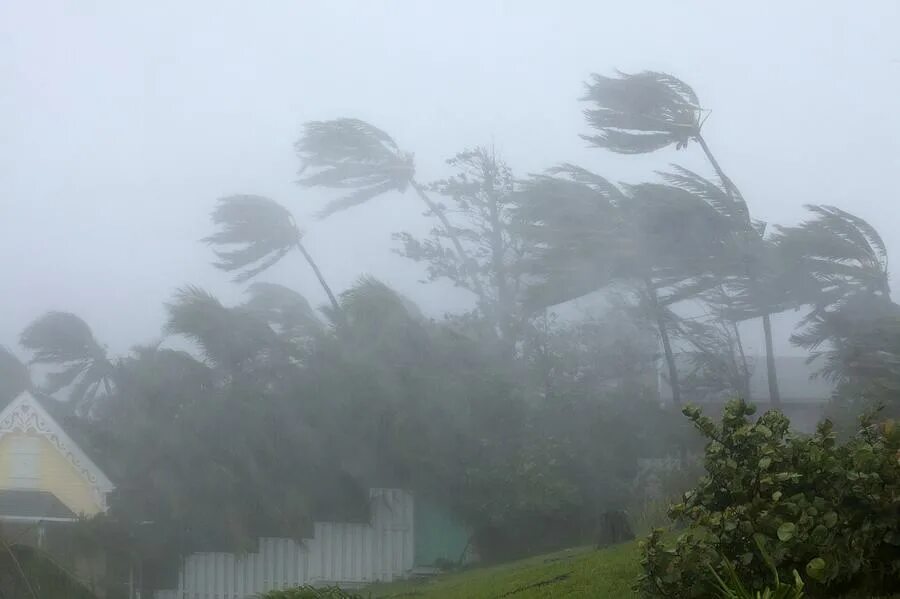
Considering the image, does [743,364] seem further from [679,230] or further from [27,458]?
[27,458]

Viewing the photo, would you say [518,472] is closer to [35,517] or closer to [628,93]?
[628,93]

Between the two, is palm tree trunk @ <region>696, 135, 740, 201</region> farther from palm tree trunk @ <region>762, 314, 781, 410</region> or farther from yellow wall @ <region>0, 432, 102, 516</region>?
yellow wall @ <region>0, 432, 102, 516</region>

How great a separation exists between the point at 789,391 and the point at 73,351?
43.3 ft

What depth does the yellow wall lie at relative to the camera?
18375 mm

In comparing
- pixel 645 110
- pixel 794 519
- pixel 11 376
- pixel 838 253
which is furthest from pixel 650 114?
pixel 11 376

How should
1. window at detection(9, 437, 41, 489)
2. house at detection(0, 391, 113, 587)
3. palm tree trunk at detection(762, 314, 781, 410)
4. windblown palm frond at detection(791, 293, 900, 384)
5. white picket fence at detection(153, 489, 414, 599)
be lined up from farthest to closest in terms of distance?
1. window at detection(9, 437, 41, 489)
2. house at detection(0, 391, 113, 587)
3. white picket fence at detection(153, 489, 414, 599)
4. palm tree trunk at detection(762, 314, 781, 410)
5. windblown palm frond at detection(791, 293, 900, 384)

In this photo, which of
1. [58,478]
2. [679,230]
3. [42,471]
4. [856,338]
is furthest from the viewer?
[42,471]

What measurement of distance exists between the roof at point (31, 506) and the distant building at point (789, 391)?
1075 centimetres

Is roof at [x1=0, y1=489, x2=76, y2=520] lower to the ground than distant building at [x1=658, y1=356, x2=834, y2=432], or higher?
lower

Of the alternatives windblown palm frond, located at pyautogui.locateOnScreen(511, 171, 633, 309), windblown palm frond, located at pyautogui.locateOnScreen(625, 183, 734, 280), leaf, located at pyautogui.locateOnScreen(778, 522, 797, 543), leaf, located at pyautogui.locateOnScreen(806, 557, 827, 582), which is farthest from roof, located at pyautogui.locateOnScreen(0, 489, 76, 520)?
leaf, located at pyautogui.locateOnScreen(806, 557, 827, 582)

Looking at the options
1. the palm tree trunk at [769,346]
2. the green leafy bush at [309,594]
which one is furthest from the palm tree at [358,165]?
the green leafy bush at [309,594]

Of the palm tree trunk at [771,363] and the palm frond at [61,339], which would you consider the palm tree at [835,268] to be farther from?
the palm frond at [61,339]

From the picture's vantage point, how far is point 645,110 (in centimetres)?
1681

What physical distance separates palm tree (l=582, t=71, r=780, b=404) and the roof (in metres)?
11.1
